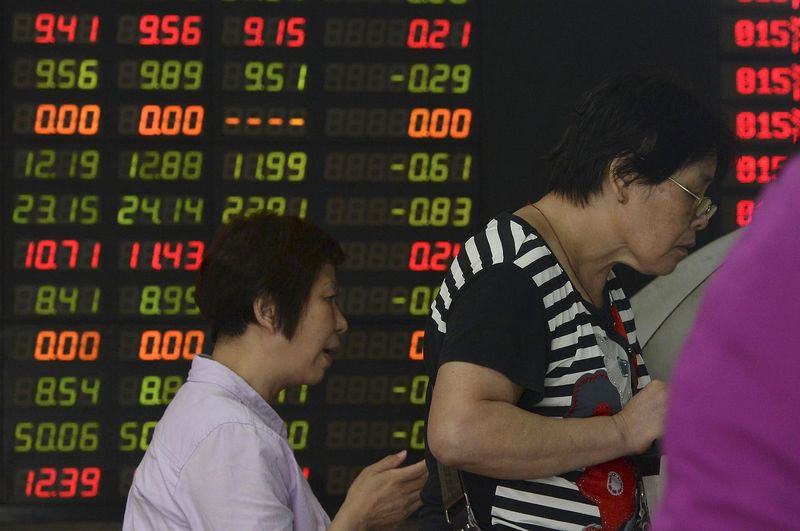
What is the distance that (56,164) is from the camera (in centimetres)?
367

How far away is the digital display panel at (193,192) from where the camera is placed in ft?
12.0

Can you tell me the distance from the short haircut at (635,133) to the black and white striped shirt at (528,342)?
0.44ft

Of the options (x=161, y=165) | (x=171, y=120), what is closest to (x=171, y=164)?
(x=161, y=165)

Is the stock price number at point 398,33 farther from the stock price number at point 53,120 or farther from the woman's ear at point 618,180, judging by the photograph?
the woman's ear at point 618,180

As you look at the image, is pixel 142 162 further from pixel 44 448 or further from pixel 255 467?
pixel 255 467

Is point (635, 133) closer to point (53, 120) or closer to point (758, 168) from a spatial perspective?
point (758, 168)

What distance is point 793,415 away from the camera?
464mm

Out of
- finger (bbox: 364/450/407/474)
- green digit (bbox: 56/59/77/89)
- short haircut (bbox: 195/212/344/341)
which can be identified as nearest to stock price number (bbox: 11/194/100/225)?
green digit (bbox: 56/59/77/89)

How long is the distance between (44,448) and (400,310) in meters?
1.20

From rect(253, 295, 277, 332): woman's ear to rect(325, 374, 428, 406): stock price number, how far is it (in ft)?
6.43

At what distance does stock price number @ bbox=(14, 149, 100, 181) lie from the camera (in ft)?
12.0

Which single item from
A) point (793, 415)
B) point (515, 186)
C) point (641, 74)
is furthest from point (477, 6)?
point (793, 415)

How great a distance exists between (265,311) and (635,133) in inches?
24.5

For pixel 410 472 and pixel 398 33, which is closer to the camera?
pixel 410 472
